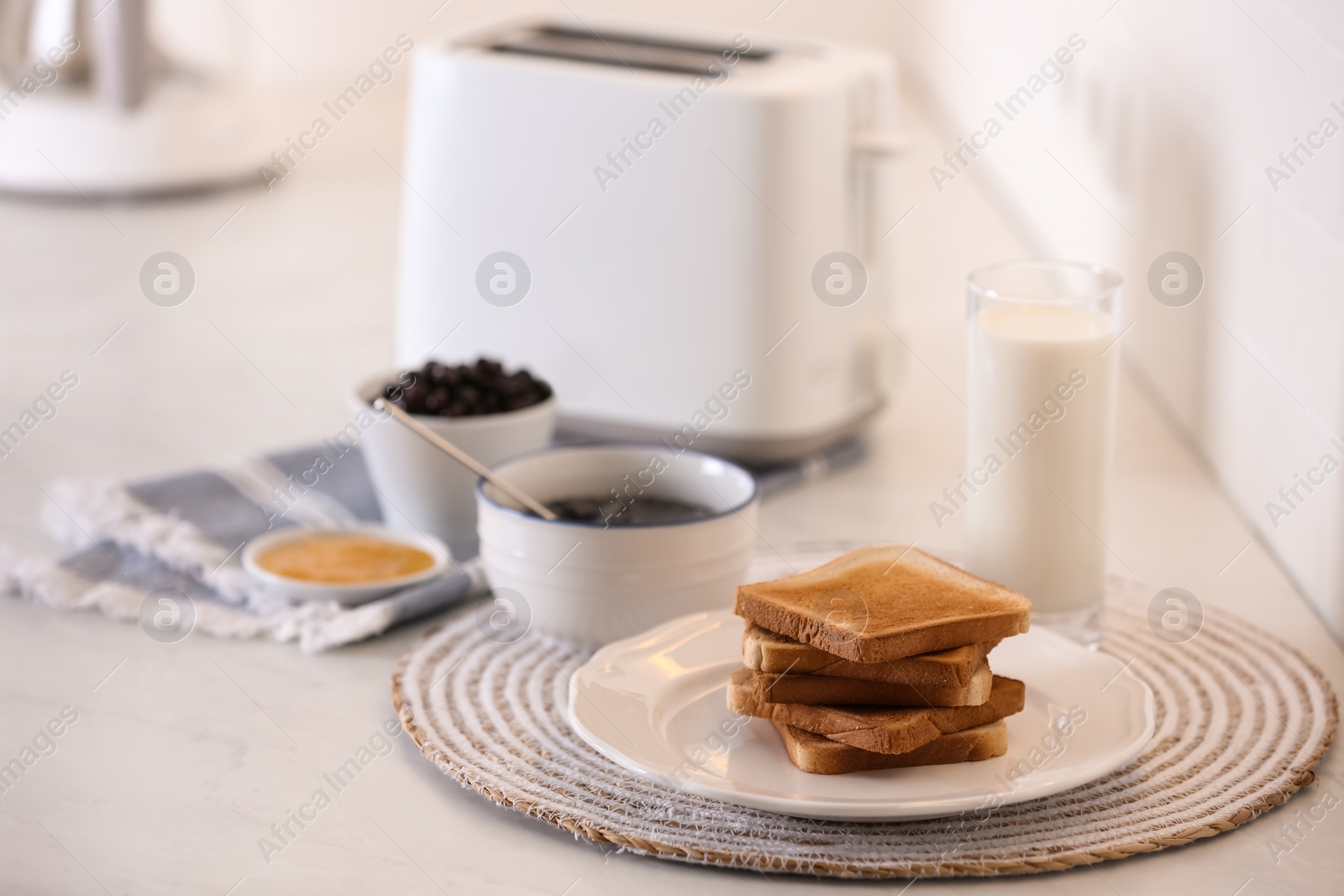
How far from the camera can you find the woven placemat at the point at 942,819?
0.60m

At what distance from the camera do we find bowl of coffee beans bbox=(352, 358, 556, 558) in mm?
929

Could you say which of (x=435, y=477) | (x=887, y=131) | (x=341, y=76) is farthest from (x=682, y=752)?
(x=341, y=76)

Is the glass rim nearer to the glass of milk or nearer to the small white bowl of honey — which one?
the glass of milk

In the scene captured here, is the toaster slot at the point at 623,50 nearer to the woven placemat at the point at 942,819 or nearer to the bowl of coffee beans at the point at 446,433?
the bowl of coffee beans at the point at 446,433

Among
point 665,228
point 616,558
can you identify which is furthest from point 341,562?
point 665,228

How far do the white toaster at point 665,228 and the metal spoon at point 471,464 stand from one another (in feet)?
0.73

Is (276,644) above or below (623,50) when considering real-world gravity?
below

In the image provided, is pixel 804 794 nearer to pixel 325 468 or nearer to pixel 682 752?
pixel 682 752

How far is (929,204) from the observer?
5.78 ft

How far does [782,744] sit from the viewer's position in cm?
66

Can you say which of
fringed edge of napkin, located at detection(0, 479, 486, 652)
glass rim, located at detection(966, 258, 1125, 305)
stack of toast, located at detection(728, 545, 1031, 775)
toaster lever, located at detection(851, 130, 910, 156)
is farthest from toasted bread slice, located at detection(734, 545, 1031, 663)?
toaster lever, located at detection(851, 130, 910, 156)

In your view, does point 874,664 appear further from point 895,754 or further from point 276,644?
point 276,644

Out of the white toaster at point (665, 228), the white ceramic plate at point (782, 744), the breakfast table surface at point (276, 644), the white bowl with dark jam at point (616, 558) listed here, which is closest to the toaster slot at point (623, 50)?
the white toaster at point (665, 228)

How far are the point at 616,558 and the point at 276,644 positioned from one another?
21cm
